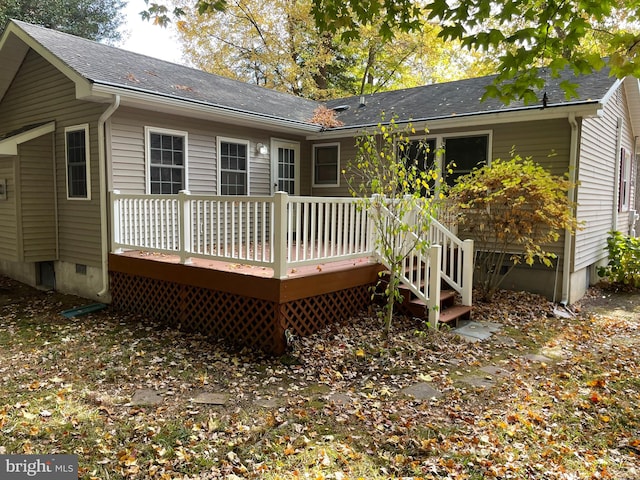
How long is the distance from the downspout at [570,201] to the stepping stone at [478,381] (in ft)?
13.0

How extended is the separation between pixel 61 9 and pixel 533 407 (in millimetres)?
22373

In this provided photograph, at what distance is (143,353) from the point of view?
5.32 meters

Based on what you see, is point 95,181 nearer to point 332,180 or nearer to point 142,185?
point 142,185

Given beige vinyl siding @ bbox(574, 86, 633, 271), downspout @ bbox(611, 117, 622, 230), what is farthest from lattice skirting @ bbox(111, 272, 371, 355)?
downspout @ bbox(611, 117, 622, 230)

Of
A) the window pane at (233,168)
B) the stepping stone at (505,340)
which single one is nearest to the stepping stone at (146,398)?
the stepping stone at (505,340)

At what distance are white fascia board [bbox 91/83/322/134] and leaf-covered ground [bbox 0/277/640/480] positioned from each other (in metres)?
3.43

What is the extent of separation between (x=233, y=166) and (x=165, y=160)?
153cm

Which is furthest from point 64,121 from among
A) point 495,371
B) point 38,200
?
point 495,371

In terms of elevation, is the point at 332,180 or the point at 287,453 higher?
the point at 332,180

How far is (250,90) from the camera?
36.8 feet

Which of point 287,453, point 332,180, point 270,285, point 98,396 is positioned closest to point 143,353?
point 98,396

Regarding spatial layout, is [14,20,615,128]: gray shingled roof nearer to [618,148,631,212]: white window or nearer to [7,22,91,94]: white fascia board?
[7,22,91,94]: white fascia board

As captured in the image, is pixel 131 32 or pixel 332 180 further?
pixel 131 32

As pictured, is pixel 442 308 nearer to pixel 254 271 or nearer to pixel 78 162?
pixel 254 271
